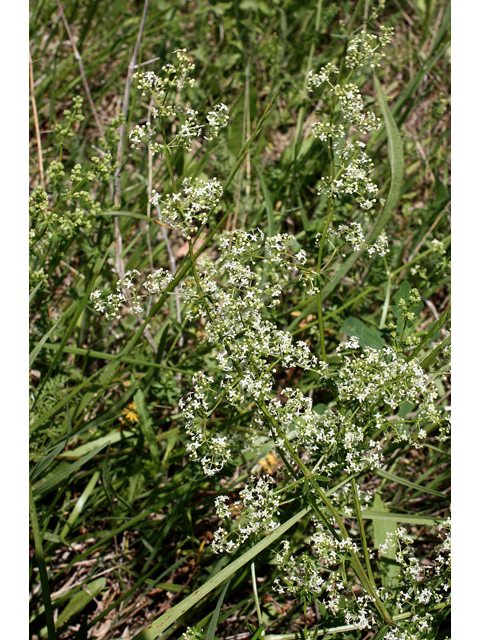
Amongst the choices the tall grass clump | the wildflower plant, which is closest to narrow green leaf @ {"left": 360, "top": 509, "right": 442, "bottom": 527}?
the tall grass clump

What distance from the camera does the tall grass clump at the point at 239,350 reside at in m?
2.13

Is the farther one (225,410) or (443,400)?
(443,400)

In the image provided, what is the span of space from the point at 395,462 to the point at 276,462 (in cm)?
76

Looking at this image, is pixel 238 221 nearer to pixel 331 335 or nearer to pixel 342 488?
pixel 331 335

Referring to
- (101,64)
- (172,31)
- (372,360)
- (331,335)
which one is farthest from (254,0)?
(372,360)

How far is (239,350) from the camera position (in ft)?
6.81

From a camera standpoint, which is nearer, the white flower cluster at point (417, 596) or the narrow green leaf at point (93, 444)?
the white flower cluster at point (417, 596)

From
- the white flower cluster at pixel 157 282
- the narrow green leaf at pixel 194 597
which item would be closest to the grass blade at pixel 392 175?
the white flower cluster at pixel 157 282

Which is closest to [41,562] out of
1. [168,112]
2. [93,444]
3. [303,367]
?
[93,444]

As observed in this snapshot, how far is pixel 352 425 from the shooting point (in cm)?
214

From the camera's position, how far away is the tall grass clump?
2127mm

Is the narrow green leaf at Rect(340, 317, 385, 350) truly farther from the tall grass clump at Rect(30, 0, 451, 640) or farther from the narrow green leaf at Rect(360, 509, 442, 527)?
the narrow green leaf at Rect(360, 509, 442, 527)

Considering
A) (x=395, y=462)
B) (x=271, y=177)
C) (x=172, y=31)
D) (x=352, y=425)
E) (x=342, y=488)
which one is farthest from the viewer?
(x=172, y=31)

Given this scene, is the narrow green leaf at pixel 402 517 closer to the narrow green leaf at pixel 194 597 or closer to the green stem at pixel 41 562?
the narrow green leaf at pixel 194 597
